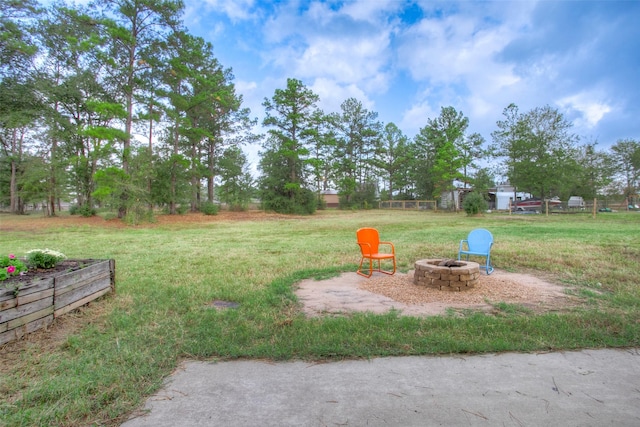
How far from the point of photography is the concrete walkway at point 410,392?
180 centimetres

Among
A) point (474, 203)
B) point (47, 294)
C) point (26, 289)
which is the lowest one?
point (47, 294)

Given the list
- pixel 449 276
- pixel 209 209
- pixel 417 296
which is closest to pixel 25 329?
pixel 417 296

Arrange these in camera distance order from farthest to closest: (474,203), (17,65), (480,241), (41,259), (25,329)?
(474,203) < (17,65) < (480,241) < (41,259) < (25,329)

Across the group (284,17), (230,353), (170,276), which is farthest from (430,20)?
(230,353)

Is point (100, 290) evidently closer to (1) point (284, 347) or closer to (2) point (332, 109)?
(1) point (284, 347)

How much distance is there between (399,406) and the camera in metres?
1.91

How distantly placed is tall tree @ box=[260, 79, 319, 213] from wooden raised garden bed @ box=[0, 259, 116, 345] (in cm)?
2139

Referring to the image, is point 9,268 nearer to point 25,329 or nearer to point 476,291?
point 25,329

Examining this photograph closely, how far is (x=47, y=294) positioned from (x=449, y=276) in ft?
15.8

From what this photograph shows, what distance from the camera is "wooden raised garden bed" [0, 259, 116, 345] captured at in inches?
109

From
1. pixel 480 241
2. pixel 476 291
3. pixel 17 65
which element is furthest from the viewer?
pixel 17 65

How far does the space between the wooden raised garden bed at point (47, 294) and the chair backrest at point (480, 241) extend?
5929mm

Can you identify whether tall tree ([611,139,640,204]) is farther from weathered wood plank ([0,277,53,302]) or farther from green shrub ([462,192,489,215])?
weathered wood plank ([0,277,53,302])

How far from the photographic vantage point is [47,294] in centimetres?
316
